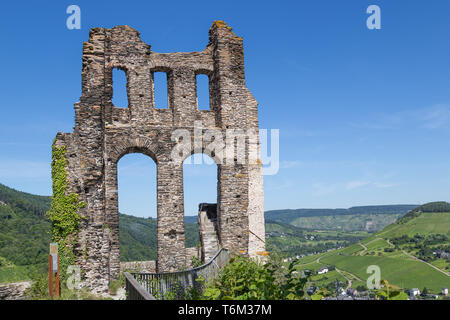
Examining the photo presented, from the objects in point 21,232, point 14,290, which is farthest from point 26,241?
point 14,290

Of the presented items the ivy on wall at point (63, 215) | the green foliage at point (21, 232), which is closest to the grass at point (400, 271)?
the green foliage at point (21, 232)

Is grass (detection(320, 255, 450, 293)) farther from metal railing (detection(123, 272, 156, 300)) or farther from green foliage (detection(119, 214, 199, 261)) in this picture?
metal railing (detection(123, 272, 156, 300))

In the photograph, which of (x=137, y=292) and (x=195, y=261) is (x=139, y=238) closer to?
(x=195, y=261)

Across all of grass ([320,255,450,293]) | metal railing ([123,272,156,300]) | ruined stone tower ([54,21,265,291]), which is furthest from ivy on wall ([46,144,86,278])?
grass ([320,255,450,293])

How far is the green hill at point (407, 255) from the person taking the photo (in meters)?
70.8

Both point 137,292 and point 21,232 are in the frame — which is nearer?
point 137,292

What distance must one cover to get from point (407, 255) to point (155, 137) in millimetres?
87276

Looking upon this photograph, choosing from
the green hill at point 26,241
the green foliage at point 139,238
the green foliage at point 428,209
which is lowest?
the green foliage at point 428,209

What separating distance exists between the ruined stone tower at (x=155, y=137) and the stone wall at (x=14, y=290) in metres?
1.83

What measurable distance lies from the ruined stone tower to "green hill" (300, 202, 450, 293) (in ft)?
153

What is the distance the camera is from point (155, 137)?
15.1m

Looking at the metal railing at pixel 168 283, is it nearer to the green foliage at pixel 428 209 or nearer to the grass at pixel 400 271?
the grass at pixel 400 271

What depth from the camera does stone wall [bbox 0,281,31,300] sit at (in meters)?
10.6
